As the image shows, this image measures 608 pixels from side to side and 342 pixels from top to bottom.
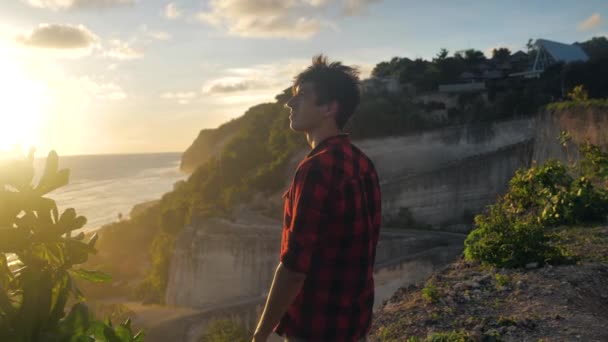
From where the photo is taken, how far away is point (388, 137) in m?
34.5

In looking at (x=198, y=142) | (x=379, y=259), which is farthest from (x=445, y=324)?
(x=198, y=142)

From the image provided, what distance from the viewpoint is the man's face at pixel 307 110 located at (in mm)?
2633

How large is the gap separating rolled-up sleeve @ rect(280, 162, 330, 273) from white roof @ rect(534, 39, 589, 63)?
4767 centimetres

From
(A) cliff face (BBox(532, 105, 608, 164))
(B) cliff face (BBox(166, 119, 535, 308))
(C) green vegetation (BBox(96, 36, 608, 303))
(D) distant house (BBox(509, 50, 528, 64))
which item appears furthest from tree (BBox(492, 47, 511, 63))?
(A) cliff face (BBox(532, 105, 608, 164))

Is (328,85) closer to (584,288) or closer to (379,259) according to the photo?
(584,288)

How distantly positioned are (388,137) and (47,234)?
33684mm

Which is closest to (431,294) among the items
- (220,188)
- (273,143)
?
(220,188)

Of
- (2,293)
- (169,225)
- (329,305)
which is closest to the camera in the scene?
(2,293)

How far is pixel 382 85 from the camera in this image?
41.4 m

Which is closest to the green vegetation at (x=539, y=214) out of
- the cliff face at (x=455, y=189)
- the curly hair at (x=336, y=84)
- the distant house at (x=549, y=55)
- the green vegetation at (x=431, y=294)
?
the green vegetation at (x=431, y=294)

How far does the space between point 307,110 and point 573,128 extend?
13.5 metres

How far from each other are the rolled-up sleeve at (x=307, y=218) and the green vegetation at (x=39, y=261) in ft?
2.87

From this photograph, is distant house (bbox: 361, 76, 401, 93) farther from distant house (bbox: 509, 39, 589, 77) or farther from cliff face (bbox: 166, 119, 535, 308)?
distant house (bbox: 509, 39, 589, 77)

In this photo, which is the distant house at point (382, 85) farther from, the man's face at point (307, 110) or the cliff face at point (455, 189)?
the man's face at point (307, 110)
